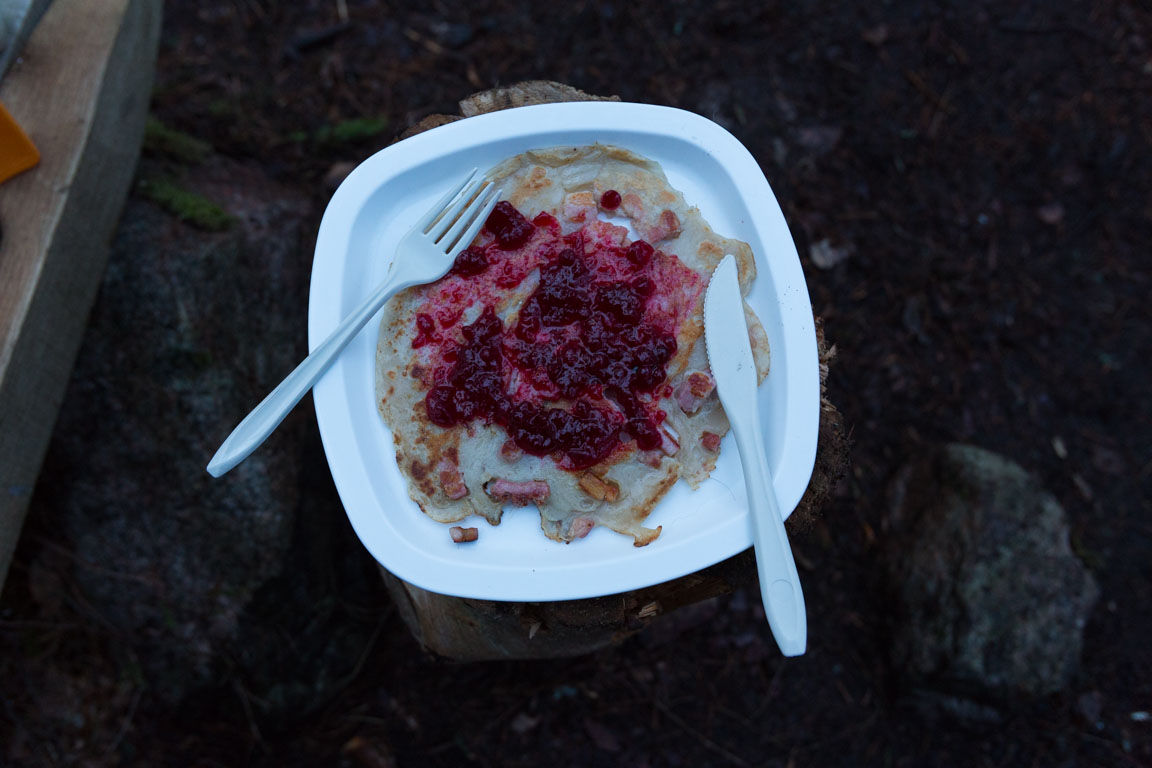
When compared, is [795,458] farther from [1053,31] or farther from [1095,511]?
[1053,31]

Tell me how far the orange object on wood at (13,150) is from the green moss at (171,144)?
2.88 ft

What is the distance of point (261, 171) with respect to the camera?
152 inches

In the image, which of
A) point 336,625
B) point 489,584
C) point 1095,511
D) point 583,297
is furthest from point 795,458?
point 1095,511

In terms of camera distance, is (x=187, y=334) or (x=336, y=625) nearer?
(x=187, y=334)

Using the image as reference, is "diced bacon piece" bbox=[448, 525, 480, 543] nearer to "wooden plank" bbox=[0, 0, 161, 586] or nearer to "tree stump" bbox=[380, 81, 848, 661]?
"tree stump" bbox=[380, 81, 848, 661]

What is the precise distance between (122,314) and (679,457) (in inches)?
102

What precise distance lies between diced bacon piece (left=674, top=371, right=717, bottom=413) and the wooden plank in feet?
8.05

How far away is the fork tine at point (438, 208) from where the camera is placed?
250cm

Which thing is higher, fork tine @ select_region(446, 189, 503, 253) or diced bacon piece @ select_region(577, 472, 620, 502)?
fork tine @ select_region(446, 189, 503, 253)

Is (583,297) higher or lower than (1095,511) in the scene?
higher

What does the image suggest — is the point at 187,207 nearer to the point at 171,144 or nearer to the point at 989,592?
the point at 171,144

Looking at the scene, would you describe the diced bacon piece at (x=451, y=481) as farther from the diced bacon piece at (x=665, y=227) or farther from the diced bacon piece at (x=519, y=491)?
the diced bacon piece at (x=665, y=227)

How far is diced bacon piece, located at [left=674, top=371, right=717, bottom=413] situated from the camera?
8.24 feet

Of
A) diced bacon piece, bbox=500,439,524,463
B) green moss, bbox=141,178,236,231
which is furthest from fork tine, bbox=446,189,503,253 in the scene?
green moss, bbox=141,178,236,231
